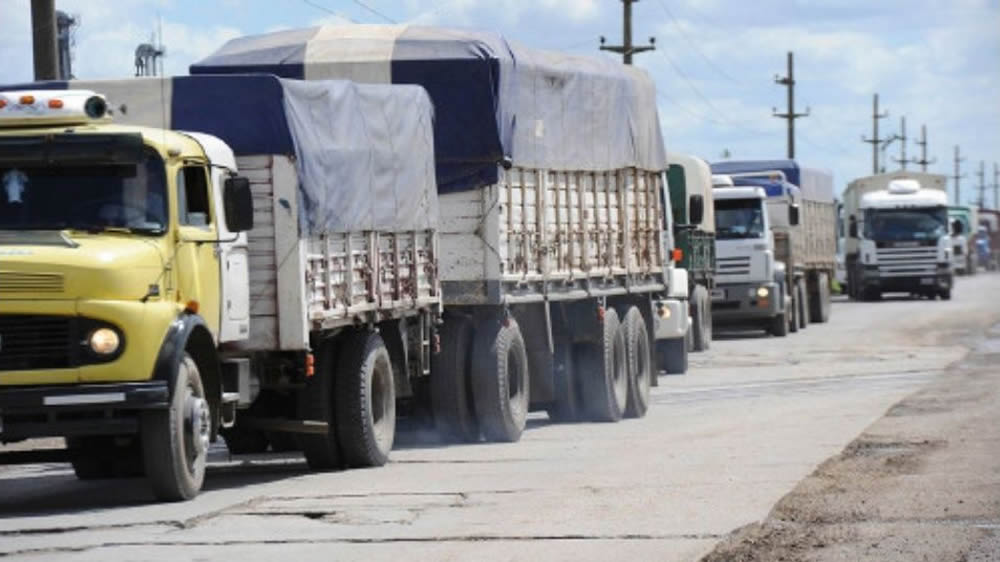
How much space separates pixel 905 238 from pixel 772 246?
2123 cm

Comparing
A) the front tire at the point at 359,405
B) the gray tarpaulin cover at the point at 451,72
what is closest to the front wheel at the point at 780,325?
the gray tarpaulin cover at the point at 451,72

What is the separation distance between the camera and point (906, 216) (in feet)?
210

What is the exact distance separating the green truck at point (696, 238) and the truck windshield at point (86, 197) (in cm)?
1895

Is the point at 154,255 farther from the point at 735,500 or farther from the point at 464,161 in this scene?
the point at 464,161

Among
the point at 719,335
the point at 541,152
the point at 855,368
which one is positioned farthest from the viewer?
the point at 719,335

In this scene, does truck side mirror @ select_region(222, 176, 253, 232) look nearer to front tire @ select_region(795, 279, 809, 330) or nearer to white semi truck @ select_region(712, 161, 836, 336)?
white semi truck @ select_region(712, 161, 836, 336)

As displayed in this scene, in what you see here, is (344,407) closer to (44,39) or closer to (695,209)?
(44,39)

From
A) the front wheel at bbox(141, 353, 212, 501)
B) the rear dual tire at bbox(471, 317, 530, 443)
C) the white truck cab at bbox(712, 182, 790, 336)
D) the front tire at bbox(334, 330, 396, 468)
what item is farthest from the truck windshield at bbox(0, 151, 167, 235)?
the white truck cab at bbox(712, 182, 790, 336)

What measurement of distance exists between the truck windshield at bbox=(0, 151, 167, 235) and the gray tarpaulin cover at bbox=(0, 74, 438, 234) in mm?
1247

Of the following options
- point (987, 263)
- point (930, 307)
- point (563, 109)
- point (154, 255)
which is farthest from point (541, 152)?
point (987, 263)

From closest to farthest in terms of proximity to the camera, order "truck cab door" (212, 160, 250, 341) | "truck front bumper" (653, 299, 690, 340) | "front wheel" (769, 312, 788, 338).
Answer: "truck cab door" (212, 160, 250, 341)
"truck front bumper" (653, 299, 690, 340)
"front wheel" (769, 312, 788, 338)

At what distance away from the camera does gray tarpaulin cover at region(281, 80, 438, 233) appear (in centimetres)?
1662

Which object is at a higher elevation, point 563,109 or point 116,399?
point 563,109

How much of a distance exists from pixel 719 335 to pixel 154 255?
3314 centimetres
